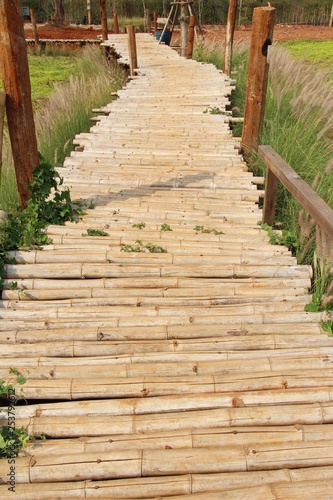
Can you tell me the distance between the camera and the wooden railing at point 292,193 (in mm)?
2730

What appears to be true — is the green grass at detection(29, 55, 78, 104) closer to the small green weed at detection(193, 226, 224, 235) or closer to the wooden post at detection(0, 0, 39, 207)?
the wooden post at detection(0, 0, 39, 207)

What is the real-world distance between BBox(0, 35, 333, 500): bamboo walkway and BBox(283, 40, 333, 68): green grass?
1275cm

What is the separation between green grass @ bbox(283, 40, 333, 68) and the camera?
51.0ft

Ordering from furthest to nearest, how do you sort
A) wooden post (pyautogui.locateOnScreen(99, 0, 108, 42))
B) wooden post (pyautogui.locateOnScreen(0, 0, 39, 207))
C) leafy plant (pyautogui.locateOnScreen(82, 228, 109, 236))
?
wooden post (pyautogui.locateOnScreen(99, 0, 108, 42)) → leafy plant (pyautogui.locateOnScreen(82, 228, 109, 236)) → wooden post (pyautogui.locateOnScreen(0, 0, 39, 207))

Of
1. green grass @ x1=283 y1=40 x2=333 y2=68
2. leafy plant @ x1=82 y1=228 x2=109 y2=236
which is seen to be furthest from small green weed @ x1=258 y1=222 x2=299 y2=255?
green grass @ x1=283 y1=40 x2=333 y2=68

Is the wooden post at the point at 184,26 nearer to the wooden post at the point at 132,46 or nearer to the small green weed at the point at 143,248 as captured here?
the wooden post at the point at 132,46

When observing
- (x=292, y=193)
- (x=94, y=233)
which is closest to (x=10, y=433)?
(x=94, y=233)

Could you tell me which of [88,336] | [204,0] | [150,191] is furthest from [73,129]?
[204,0]

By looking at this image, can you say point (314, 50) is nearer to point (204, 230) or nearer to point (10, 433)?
point (204, 230)

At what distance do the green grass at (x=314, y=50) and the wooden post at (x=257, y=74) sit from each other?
32.9 ft

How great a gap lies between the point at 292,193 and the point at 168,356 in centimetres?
155

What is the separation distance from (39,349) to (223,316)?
47.7 inches

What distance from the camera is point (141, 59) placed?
14070mm

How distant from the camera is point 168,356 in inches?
104
